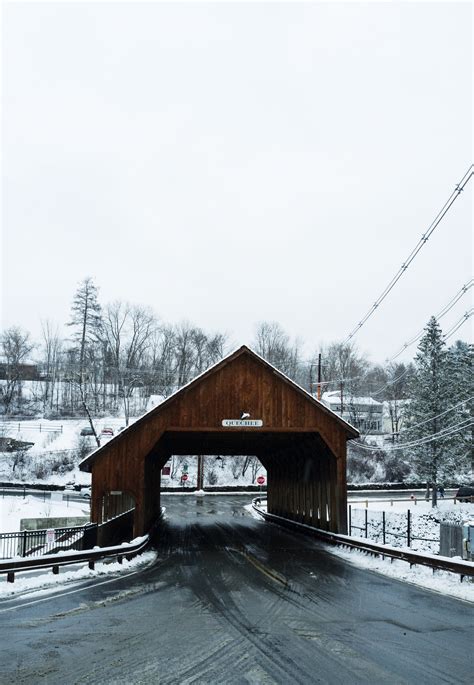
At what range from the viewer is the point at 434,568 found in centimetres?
1551

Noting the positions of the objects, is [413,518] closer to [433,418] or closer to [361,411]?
[433,418]

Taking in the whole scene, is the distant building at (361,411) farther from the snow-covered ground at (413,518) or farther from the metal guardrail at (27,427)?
the metal guardrail at (27,427)

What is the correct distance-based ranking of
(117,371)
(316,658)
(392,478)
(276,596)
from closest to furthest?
(316,658)
(276,596)
(392,478)
(117,371)

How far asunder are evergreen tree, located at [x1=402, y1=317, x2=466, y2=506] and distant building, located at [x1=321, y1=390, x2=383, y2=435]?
32.3 meters

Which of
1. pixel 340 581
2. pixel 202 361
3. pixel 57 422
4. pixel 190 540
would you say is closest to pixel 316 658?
pixel 340 581

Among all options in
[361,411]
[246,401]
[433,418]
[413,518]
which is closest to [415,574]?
[246,401]

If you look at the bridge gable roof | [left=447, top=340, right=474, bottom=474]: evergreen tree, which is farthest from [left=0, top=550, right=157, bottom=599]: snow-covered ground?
[left=447, top=340, right=474, bottom=474]: evergreen tree

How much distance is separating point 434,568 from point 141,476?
10.7 metres

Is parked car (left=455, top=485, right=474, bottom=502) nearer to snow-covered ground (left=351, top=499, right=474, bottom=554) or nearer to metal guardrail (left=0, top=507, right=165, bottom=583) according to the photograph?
snow-covered ground (left=351, top=499, right=474, bottom=554)

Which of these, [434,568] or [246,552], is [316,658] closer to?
[434,568]

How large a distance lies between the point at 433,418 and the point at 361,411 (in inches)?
1525

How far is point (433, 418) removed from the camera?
50344mm

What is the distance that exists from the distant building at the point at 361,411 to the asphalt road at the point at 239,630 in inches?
2790

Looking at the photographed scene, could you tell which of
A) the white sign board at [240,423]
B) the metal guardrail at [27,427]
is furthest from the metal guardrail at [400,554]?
the metal guardrail at [27,427]
